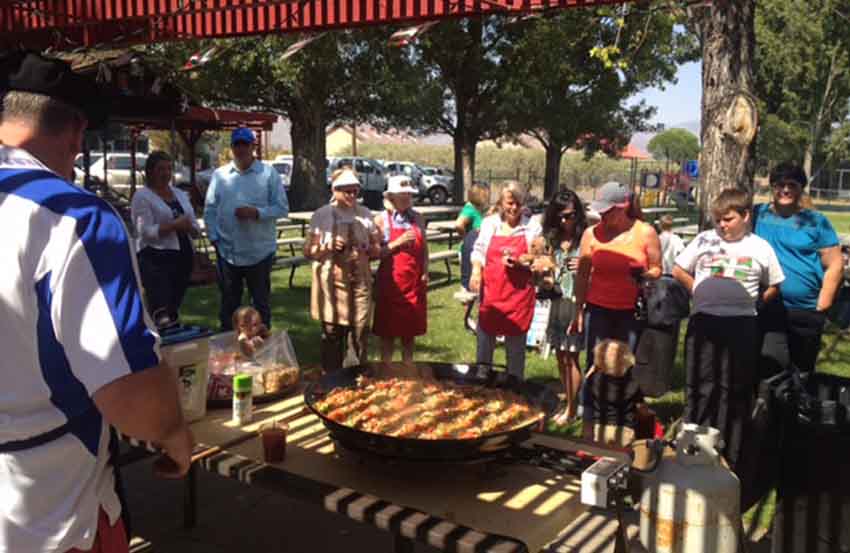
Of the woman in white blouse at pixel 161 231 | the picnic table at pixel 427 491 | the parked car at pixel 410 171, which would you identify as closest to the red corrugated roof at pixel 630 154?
the parked car at pixel 410 171

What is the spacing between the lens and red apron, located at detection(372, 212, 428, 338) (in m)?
5.64

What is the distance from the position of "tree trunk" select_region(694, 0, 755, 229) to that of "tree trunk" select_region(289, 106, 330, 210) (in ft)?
64.9

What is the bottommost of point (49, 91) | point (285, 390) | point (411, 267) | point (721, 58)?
point (285, 390)

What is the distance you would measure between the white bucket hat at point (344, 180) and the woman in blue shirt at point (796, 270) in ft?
9.20

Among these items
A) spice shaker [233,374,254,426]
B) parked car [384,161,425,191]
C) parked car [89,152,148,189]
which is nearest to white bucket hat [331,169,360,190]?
spice shaker [233,374,254,426]

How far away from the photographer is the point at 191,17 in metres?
6.00

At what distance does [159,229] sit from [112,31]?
1.75 metres

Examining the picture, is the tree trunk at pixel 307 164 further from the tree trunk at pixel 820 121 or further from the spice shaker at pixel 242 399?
the tree trunk at pixel 820 121

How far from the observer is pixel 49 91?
1618 mm

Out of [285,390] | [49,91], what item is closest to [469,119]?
[285,390]

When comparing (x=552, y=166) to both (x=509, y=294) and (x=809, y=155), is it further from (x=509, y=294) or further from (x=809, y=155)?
(x=509, y=294)

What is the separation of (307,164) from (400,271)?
2033cm

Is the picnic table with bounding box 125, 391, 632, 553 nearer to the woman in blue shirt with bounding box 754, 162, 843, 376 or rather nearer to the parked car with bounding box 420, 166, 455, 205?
the woman in blue shirt with bounding box 754, 162, 843, 376

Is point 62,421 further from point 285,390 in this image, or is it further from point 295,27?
point 295,27
